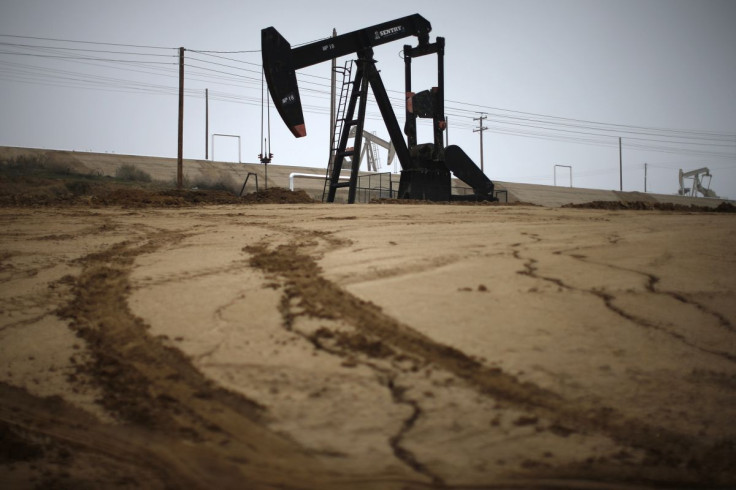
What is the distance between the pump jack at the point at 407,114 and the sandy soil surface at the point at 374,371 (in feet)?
25.7

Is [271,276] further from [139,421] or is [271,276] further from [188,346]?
[139,421]

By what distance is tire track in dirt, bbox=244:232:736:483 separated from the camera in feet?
6.09

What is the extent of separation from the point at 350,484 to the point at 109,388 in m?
1.18

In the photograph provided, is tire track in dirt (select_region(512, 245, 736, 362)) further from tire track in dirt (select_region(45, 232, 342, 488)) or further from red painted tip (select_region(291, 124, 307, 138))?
red painted tip (select_region(291, 124, 307, 138))

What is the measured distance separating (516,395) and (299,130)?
949 cm

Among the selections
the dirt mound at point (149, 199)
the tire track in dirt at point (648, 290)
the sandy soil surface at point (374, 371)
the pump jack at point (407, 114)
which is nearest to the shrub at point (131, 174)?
the dirt mound at point (149, 199)

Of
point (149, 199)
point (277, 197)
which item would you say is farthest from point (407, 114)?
point (149, 199)

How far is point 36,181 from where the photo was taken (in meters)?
17.2

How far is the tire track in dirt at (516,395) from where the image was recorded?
1.86 meters

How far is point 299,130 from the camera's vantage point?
35.9 feet

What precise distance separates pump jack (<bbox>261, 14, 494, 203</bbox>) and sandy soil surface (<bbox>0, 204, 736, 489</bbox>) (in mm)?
7842

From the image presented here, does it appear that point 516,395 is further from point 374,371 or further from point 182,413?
point 182,413

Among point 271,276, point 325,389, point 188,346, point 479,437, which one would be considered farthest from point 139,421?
point 271,276

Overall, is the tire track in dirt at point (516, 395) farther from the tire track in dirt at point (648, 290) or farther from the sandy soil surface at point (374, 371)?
the tire track in dirt at point (648, 290)
